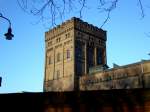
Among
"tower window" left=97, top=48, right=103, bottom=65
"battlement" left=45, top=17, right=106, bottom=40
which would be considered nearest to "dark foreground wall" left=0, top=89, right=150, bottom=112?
"battlement" left=45, top=17, right=106, bottom=40

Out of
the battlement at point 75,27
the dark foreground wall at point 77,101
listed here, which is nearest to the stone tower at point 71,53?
the battlement at point 75,27

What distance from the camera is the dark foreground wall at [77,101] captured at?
5.42m

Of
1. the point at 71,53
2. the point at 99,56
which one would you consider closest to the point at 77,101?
the point at 71,53

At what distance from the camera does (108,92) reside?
5.55 metres

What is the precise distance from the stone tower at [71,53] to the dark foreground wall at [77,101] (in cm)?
4321

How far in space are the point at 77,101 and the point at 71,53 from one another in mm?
46628

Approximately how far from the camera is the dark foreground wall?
542 centimetres

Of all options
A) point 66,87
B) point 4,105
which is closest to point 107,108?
point 4,105

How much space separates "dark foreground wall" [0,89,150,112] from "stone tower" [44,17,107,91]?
43.2m

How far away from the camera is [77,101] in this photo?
5527 mm

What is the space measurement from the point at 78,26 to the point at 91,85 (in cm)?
1476

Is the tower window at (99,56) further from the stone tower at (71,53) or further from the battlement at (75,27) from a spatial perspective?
the battlement at (75,27)

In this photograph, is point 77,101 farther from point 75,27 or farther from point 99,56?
point 99,56

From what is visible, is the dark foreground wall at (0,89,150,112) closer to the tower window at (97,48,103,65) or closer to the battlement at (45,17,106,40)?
the battlement at (45,17,106,40)
